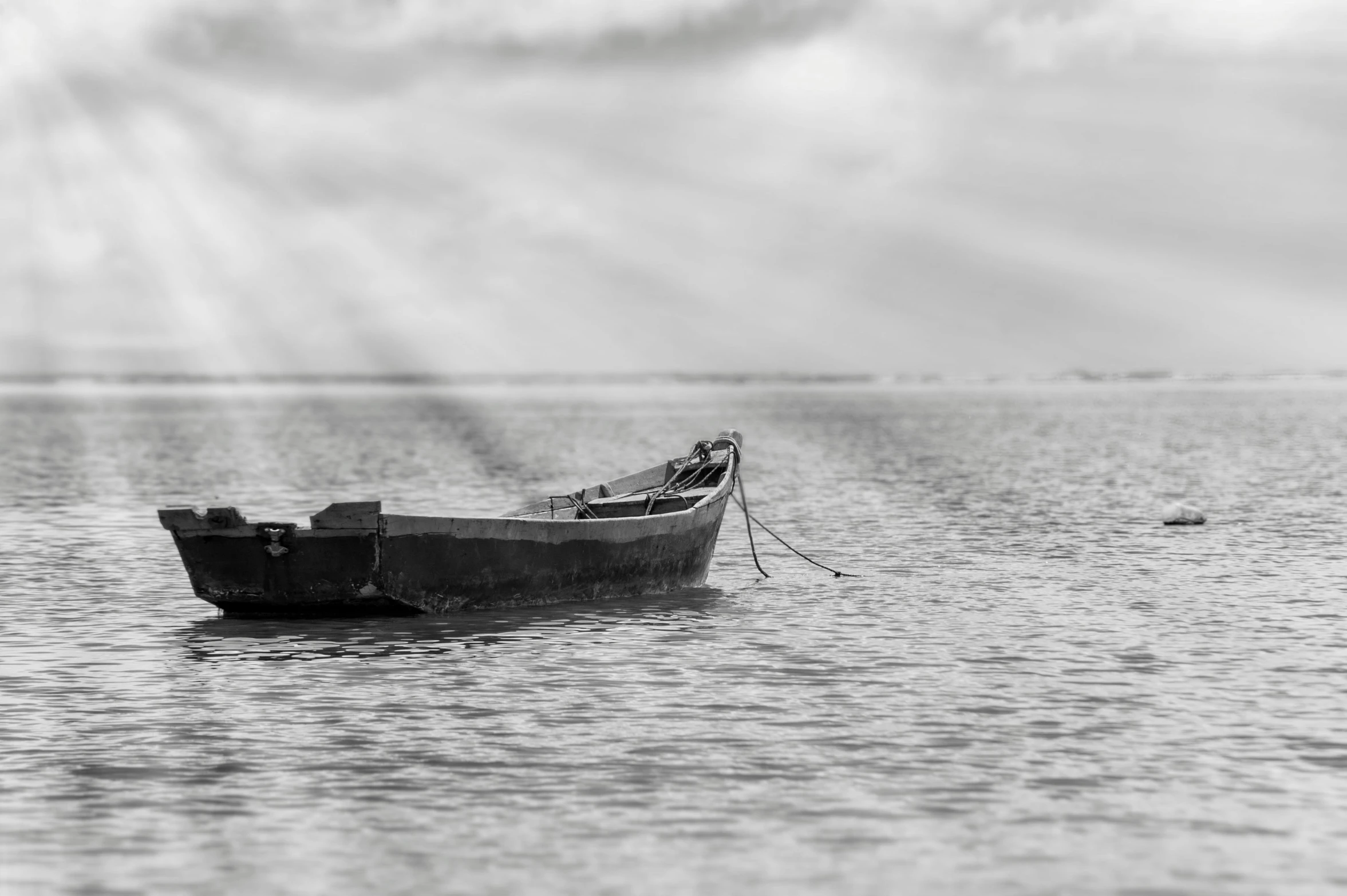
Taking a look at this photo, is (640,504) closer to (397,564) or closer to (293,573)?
(397,564)

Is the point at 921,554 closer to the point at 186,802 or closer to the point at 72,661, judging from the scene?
the point at 72,661

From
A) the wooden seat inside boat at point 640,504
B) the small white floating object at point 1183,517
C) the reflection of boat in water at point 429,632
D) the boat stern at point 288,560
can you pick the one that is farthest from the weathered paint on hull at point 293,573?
the small white floating object at point 1183,517

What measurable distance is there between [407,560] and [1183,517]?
20.3m

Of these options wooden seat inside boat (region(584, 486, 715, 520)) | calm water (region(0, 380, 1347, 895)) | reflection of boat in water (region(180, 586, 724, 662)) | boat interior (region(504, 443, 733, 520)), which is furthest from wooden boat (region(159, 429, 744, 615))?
wooden seat inside boat (region(584, 486, 715, 520))

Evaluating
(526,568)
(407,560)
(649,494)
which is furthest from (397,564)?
(649,494)

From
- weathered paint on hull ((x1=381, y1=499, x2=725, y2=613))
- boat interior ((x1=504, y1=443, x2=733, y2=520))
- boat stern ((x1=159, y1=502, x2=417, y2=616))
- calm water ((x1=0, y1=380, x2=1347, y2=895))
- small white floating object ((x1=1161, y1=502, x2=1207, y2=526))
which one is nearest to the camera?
calm water ((x1=0, y1=380, x2=1347, y2=895))

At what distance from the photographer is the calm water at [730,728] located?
10.1 m

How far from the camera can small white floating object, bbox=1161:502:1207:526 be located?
112 ft

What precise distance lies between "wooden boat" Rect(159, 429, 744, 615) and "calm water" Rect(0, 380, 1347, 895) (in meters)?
0.37

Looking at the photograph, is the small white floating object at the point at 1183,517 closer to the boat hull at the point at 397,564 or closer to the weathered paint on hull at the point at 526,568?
the weathered paint on hull at the point at 526,568

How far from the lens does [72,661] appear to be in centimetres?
1761

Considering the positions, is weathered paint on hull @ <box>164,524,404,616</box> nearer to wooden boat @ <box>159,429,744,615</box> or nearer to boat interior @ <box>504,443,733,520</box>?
wooden boat @ <box>159,429,744,615</box>

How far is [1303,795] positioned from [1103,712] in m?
3.07

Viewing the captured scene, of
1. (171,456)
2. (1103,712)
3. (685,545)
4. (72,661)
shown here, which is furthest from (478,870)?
(171,456)
